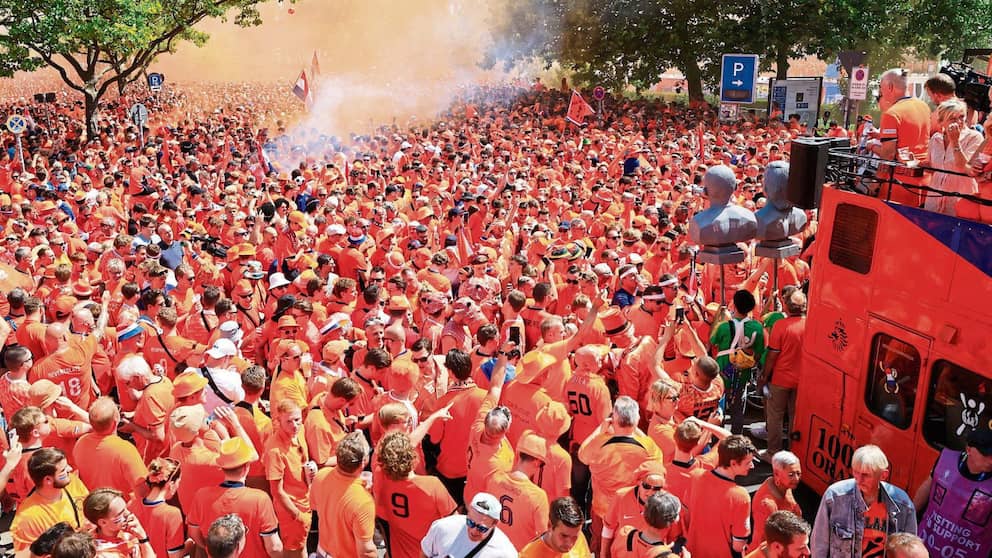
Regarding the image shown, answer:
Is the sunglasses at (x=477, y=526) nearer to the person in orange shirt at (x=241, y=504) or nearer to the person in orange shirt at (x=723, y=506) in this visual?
the person in orange shirt at (x=241, y=504)

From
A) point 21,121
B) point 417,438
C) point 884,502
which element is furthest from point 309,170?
point 884,502

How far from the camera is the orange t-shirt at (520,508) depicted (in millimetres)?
5445

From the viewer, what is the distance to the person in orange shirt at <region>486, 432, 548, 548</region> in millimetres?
5449

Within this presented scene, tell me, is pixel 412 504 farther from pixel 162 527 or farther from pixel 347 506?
pixel 162 527

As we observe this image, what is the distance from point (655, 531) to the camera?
486cm

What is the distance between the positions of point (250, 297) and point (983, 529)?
7639 mm

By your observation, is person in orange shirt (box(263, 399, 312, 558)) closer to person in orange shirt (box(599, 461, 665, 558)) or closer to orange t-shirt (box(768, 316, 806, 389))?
person in orange shirt (box(599, 461, 665, 558))

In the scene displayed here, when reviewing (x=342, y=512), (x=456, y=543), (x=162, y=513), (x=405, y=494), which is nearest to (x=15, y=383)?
(x=162, y=513)

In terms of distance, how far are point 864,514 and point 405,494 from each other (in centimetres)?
300

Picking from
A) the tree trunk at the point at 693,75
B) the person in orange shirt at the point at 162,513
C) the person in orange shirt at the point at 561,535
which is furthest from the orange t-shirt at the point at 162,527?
the tree trunk at the point at 693,75

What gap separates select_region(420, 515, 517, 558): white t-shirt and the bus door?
147 inches

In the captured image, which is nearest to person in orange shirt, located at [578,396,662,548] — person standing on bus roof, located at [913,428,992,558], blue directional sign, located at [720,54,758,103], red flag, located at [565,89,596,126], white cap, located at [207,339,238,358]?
person standing on bus roof, located at [913,428,992,558]

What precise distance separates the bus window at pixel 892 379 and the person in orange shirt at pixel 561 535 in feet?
11.3

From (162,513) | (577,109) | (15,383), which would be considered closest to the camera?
(162,513)
